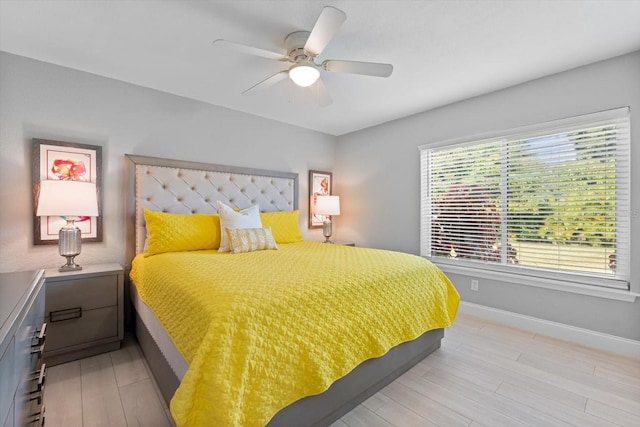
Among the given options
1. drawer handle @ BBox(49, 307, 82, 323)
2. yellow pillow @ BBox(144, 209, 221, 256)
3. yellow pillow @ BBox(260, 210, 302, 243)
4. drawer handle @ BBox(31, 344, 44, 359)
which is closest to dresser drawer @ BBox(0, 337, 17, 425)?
drawer handle @ BBox(31, 344, 44, 359)

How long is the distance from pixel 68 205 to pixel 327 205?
273 cm

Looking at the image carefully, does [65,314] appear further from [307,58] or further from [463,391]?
[463,391]

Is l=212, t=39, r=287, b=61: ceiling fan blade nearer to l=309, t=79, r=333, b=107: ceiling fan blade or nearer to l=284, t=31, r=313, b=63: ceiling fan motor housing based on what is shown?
l=284, t=31, r=313, b=63: ceiling fan motor housing

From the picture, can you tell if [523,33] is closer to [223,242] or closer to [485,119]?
[485,119]

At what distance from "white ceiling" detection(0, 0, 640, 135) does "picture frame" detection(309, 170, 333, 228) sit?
5.04 feet

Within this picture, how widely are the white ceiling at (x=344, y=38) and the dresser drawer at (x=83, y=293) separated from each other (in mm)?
1759

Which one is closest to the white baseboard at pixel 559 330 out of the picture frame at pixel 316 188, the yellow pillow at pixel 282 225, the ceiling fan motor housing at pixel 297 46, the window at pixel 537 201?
the window at pixel 537 201

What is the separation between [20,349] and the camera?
1024 millimetres

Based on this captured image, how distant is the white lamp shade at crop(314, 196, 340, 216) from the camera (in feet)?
13.2

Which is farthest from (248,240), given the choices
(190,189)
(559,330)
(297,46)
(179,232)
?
(559,330)

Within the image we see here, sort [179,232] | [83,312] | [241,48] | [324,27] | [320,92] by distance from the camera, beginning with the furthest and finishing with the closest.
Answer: [179,232]
[320,92]
[83,312]
[241,48]
[324,27]

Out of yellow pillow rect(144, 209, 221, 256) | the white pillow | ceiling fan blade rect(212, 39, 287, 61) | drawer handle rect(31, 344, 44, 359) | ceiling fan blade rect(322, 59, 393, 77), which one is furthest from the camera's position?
the white pillow

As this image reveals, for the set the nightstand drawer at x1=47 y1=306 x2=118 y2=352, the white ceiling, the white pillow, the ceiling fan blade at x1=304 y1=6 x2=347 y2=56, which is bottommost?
the nightstand drawer at x1=47 y1=306 x2=118 y2=352

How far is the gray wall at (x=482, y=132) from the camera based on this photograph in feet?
7.43
